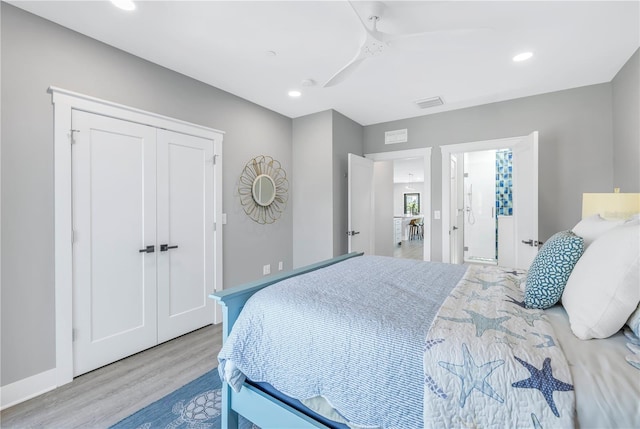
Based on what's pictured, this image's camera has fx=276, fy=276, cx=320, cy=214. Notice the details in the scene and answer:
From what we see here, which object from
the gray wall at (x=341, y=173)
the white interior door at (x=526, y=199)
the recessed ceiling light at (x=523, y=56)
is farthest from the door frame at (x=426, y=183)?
the recessed ceiling light at (x=523, y=56)

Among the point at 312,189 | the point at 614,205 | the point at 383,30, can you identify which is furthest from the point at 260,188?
the point at 614,205

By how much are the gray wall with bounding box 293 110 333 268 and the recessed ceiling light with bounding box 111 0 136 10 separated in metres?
2.34

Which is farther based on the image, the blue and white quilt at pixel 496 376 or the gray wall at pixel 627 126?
the gray wall at pixel 627 126

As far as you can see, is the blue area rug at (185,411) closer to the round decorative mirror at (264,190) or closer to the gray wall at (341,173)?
the round decorative mirror at (264,190)

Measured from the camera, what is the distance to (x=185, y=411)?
1745 millimetres

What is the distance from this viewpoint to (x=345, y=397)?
1.08 metres

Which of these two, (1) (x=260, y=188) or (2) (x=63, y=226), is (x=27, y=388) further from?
(1) (x=260, y=188)

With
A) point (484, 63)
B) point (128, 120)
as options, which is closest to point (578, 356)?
point (484, 63)

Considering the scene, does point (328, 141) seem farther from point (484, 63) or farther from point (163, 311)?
point (163, 311)

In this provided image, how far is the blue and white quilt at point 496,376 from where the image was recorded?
0.80 meters

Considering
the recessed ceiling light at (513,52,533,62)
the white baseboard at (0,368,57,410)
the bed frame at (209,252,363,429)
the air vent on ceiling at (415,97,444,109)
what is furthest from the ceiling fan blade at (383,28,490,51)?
the white baseboard at (0,368,57,410)

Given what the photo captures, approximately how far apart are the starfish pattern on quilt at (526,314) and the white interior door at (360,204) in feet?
8.56

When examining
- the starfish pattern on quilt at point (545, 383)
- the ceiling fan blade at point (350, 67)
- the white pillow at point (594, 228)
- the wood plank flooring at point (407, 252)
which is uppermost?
the ceiling fan blade at point (350, 67)

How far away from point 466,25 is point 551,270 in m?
1.79
